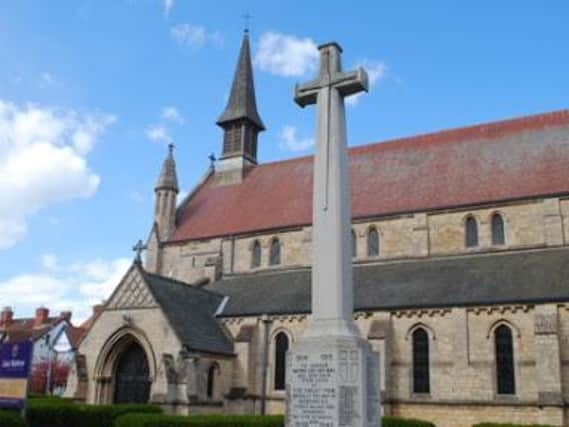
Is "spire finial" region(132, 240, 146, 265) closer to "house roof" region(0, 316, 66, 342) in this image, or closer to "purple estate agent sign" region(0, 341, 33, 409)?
"purple estate agent sign" region(0, 341, 33, 409)

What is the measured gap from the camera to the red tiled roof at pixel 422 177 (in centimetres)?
2645

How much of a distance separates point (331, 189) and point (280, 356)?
54.1ft

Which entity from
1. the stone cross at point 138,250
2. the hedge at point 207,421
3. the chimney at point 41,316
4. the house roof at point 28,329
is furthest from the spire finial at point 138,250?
the chimney at point 41,316

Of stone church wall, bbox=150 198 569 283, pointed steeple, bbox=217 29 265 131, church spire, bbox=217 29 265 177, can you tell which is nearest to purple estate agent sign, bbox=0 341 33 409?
stone church wall, bbox=150 198 569 283

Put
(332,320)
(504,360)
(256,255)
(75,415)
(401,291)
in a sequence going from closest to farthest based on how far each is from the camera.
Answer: (332,320) < (75,415) < (504,360) < (401,291) < (256,255)

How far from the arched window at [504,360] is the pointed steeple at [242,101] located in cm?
2123

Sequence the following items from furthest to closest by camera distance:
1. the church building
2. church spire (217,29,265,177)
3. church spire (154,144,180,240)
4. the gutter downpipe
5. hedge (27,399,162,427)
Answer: church spire (217,29,265,177) < church spire (154,144,180,240) < the gutter downpipe < the church building < hedge (27,399,162,427)

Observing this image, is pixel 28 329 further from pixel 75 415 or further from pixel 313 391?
pixel 313 391

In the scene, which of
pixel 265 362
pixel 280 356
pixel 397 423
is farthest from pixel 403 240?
pixel 397 423

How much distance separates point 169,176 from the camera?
3525 centimetres

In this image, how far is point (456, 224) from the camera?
2645cm

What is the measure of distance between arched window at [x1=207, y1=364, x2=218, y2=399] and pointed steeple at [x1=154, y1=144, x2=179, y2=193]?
13403mm

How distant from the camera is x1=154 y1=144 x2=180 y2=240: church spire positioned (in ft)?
113

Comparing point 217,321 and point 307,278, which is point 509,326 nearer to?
point 307,278
